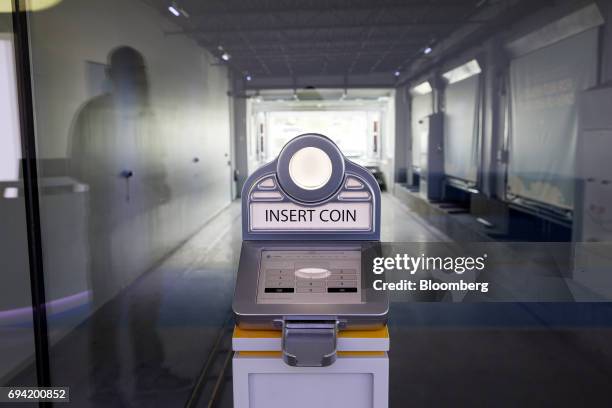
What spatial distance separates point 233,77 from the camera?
10.4 feet

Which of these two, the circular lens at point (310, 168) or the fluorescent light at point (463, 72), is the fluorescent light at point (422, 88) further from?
the circular lens at point (310, 168)

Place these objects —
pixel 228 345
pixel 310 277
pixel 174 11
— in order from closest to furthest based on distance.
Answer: pixel 310 277
pixel 228 345
pixel 174 11

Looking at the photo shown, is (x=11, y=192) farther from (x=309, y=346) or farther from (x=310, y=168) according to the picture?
(x=309, y=346)

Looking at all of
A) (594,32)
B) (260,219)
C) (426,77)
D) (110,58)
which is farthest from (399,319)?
(110,58)

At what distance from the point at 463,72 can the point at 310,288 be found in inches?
104

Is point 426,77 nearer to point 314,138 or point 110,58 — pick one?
point 110,58

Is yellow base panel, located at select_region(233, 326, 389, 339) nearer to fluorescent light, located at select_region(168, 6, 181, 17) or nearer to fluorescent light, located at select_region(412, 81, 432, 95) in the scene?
fluorescent light, located at select_region(412, 81, 432, 95)

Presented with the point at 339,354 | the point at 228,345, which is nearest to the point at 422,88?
the point at 228,345

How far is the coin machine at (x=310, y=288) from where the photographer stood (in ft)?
3.56

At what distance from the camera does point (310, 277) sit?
1.17 meters

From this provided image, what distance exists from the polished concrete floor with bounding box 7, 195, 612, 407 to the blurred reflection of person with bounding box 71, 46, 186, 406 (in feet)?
0.05

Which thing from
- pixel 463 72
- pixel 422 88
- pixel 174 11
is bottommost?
pixel 422 88

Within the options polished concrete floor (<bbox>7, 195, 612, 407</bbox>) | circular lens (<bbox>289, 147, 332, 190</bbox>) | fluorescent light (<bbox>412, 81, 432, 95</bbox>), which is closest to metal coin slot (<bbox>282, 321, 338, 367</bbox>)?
circular lens (<bbox>289, 147, 332, 190</bbox>)

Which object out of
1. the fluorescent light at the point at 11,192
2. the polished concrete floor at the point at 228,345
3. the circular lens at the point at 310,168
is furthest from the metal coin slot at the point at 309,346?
the fluorescent light at the point at 11,192
